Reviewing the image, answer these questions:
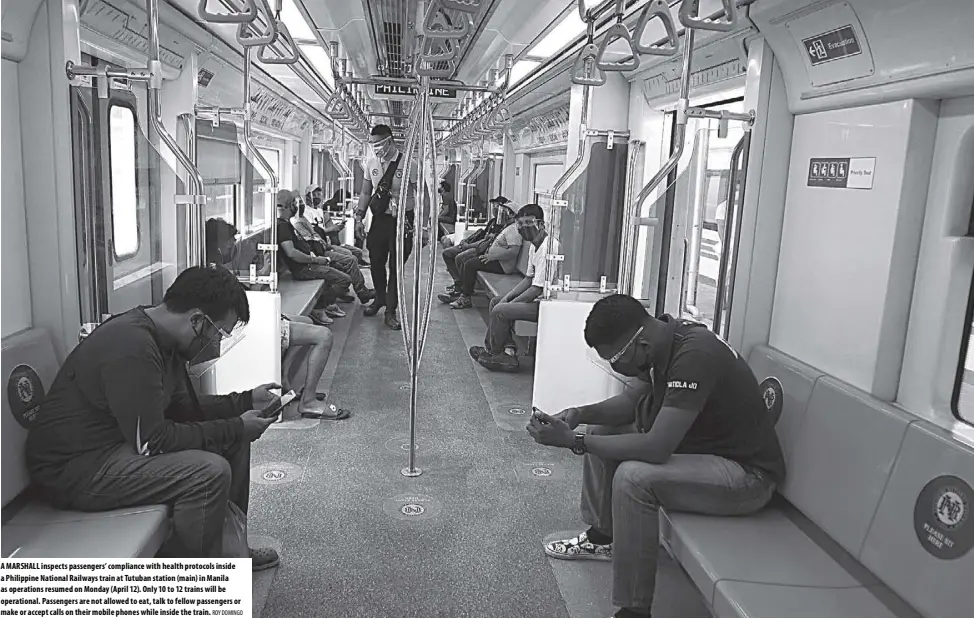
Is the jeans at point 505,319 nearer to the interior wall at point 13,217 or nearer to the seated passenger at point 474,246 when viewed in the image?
the seated passenger at point 474,246

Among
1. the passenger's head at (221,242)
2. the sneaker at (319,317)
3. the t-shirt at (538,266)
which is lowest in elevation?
the sneaker at (319,317)

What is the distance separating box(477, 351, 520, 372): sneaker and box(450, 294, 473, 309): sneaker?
9.93 ft

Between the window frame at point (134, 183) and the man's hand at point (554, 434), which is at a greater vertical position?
the window frame at point (134, 183)

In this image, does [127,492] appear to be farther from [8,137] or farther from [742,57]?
[742,57]

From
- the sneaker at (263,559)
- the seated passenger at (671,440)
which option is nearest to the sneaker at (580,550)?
the seated passenger at (671,440)

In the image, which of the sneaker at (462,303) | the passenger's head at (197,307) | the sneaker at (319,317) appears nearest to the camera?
the passenger's head at (197,307)

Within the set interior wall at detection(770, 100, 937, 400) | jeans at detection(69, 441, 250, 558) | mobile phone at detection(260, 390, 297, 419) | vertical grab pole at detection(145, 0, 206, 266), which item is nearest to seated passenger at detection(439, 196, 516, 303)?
vertical grab pole at detection(145, 0, 206, 266)

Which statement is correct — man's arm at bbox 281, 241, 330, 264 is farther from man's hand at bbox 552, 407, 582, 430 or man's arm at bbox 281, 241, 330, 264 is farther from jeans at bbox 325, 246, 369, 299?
man's hand at bbox 552, 407, 582, 430

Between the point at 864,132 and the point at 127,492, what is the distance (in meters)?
2.99

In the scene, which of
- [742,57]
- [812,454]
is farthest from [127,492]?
[742,57]

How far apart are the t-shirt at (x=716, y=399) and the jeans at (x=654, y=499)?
7 centimetres

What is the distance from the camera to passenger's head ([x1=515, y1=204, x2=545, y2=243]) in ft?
22.3

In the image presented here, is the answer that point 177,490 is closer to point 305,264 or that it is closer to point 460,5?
point 460,5

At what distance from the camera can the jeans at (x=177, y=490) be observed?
263 centimetres
